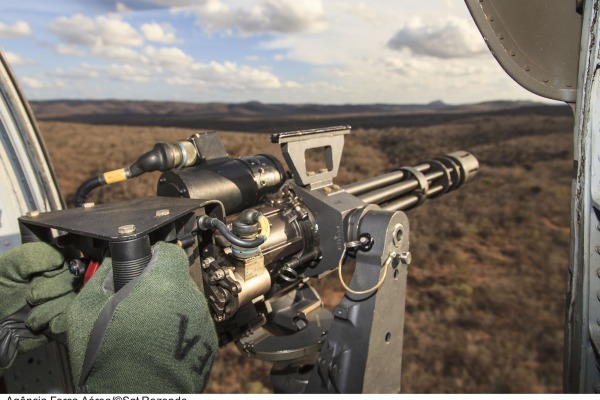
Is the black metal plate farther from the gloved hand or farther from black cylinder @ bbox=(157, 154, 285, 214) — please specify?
black cylinder @ bbox=(157, 154, 285, 214)

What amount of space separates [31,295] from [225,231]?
1081 mm

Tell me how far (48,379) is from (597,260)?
12.3 feet

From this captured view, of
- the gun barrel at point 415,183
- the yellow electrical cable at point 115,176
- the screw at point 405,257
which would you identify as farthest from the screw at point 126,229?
the gun barrel at point 415,183

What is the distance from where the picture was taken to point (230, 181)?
2662mm

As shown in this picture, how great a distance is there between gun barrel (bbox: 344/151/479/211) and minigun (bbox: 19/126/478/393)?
0.19 feet

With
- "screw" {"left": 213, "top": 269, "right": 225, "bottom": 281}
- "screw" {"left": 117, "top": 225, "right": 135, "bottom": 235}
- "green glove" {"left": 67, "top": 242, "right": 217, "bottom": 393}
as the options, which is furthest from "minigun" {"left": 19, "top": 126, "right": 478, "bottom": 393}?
"green glove" {"left": 67, "top": 242, "right": 217, "bottom": 393}

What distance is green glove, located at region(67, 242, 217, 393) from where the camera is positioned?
1454mm

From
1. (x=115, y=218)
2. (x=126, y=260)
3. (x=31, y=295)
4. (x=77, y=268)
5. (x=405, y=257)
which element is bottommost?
(x=405, y=257)

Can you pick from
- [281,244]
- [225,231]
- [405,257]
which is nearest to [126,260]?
[225,231]

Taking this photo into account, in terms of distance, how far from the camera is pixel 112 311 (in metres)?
1.45

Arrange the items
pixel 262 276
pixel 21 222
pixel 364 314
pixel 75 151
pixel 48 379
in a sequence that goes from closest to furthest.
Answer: pixel 21 222, pixel 262 276, pixel 364 314, pixel 48 379, pixel 75 151

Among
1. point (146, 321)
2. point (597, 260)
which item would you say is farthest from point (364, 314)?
point (146, 321)

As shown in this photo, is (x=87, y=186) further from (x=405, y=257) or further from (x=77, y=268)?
(x=405, y=257)

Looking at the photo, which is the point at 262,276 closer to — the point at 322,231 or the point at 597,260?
the point at 322,231
